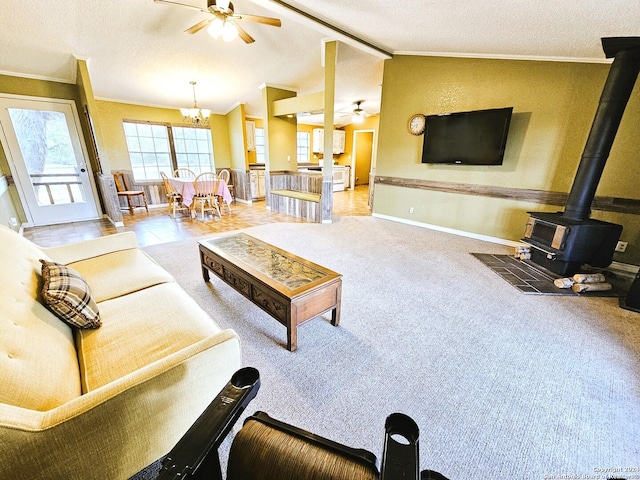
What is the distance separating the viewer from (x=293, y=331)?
1633 millimetres

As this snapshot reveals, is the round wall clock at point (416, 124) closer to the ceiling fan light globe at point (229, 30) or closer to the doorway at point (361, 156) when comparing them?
the ceiling fan light globe at point (229, 30)

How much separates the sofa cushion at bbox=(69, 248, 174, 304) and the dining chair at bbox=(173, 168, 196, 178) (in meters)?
4.72

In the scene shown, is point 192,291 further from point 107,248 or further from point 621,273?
point 621,273

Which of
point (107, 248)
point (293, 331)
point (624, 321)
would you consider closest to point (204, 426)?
point (293, 331)

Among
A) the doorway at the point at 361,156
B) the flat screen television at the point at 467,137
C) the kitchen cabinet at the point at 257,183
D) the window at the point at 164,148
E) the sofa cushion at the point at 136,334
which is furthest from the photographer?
the doorway at the point at 361,156

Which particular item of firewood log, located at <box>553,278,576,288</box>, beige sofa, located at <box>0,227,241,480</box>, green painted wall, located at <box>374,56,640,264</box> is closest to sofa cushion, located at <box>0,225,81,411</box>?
beige sofa, located at <box>0,227,241,480</box>

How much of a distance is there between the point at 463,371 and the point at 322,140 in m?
8.91

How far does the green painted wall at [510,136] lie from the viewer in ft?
9.72

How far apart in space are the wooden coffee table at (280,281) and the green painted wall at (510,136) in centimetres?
332

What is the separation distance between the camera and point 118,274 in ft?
5.76

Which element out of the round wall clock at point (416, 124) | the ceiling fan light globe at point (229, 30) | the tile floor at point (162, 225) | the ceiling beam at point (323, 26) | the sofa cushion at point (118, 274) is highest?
the ceiling beam at point (323, 26)

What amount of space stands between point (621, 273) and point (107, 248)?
17.1 ft

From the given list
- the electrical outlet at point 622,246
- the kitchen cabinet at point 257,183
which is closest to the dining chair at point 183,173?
the kitchen cabinet at point 257,183

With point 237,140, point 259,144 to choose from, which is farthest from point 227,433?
point 259,144
